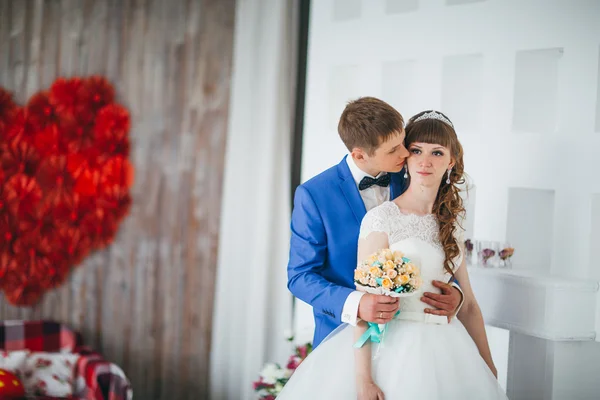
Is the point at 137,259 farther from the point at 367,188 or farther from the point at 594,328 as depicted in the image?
the point at 594,328

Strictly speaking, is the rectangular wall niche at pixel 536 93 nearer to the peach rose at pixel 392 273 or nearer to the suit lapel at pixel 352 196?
the suit lapel at pixel 352 196

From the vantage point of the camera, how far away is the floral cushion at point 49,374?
3451 millimetres

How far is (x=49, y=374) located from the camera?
349 cm

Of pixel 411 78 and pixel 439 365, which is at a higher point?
pixel 411 78

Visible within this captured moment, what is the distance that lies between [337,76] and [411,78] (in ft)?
1.39

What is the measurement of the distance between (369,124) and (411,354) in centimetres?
73

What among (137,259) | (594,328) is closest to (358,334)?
(594,328)

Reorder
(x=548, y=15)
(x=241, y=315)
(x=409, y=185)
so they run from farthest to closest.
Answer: (x=241, y=315) → (x=548, y=15) → (x=409, y=185)

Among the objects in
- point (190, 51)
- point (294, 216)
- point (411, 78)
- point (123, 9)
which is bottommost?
point (294, 216)

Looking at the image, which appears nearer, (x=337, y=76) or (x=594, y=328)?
(x=594, y=328)

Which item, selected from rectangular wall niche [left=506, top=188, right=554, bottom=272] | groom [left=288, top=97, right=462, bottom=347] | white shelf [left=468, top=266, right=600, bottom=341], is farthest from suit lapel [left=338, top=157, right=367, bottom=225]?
rectangular wall niche [left=506, top=188, right=554, bottom=272]

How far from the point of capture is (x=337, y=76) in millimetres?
3348

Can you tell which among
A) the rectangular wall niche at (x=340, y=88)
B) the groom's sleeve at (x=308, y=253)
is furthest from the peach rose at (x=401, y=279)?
the rectangular wall niche at (x=340, y=88)

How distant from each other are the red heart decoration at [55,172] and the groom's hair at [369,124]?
2.23 m
